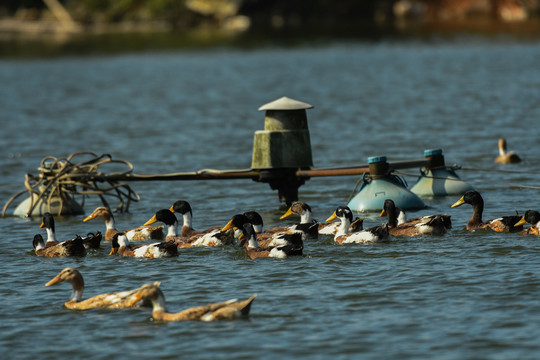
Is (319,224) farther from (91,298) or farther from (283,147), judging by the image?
(91,298)

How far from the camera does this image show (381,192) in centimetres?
2077

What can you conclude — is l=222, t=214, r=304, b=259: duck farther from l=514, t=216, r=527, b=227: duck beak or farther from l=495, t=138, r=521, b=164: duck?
l=495, t=138, r=521, b=164: duck

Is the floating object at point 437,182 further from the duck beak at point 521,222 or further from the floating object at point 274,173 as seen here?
the duck beak at point 521,222

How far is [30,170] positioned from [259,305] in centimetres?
1751

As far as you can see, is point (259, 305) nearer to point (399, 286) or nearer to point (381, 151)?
point (399, 286)

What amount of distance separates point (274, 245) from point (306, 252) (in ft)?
1.68

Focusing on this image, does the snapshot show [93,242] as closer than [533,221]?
No

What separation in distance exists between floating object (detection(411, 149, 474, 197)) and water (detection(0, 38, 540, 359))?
0.44 meters

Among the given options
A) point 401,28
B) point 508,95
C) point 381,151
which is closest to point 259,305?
point 381,151

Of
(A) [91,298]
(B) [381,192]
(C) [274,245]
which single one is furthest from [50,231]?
(B) [381,192]

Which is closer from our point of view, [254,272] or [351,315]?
[351,315]

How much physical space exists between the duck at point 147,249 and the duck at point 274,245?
115 cm

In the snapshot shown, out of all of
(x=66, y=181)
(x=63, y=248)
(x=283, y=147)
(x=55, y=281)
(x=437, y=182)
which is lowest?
(x=55, y=281)

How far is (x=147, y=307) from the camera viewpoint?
46.1ft
